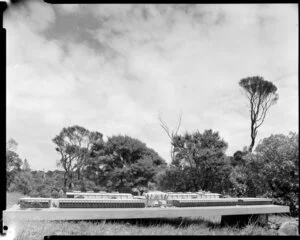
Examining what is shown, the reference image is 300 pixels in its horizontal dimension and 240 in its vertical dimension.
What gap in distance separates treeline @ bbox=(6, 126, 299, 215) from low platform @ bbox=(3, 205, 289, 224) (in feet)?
2.07

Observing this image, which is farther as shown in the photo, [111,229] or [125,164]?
[125,164]

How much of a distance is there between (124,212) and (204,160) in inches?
187

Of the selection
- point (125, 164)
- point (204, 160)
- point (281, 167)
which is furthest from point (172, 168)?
point (281, 167)

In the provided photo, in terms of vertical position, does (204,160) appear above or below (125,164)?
above

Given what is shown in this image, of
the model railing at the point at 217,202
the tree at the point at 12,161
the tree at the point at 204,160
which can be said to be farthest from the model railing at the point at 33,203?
the tree at the point at 204,160

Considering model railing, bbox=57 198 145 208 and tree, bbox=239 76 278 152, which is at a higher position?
tree, bbox=239 76 278 152

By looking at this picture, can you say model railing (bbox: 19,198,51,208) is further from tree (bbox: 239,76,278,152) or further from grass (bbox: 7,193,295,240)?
tree (bbox: 239,76,278,152)

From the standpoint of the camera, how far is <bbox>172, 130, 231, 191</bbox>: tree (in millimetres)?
8445

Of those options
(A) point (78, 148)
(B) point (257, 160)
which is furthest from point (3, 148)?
(A) point (78, 148)

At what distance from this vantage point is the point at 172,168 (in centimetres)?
883

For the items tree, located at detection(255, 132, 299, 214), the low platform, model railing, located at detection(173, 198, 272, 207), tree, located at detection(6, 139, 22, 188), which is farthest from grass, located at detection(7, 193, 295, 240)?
tree, located at detection(6, 139, 22, 188)

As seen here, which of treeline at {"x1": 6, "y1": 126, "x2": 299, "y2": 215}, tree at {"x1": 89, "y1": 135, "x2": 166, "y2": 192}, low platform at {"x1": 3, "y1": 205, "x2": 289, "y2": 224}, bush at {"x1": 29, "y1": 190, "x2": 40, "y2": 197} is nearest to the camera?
low platform at {"x1": 3, "y1": 205, "x2": 289, "y2": 224}

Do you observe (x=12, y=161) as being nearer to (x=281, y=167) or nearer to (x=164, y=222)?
(x=164, y=222)

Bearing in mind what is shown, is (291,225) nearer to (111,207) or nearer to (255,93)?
(111,207)
